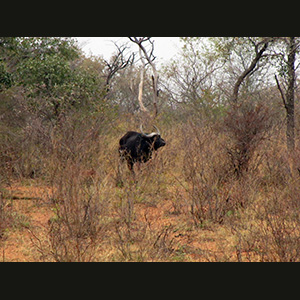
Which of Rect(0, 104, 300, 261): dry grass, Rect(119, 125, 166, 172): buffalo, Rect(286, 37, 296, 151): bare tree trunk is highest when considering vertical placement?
Rect(286, 37, 296, 151): bare tree trunk

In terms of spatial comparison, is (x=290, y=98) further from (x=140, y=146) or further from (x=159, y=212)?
(x=159, y=212)

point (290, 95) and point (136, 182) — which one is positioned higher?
point (290, 95)

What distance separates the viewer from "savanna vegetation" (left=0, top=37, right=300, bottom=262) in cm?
462

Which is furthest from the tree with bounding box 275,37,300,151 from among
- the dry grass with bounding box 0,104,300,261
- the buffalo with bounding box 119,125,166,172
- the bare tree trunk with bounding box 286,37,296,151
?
the buffalo with bounding box 119,125,166,172

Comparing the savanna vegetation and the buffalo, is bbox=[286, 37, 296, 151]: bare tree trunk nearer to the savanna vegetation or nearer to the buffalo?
the savanna vegetation

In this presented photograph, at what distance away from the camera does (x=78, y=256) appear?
4012mm

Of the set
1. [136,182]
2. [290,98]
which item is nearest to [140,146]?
[136,182]

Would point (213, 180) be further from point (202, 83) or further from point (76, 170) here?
point (202, 83)

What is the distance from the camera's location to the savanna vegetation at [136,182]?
15.2ft

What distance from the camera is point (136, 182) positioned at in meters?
6.84

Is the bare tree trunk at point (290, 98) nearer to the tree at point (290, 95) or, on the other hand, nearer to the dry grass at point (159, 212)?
the tree at point (290, 95)

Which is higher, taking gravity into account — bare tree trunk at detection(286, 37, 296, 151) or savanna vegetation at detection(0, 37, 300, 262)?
bare tree trunk at detection(286, 37, 296, 151)

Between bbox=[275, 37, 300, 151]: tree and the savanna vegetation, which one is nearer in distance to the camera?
the savanna vegetation

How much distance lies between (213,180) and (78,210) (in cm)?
250
